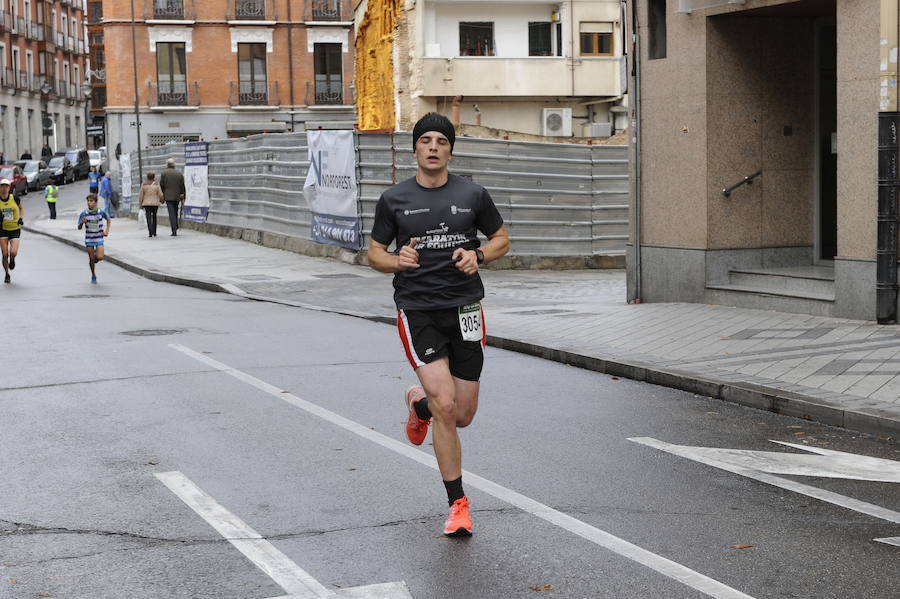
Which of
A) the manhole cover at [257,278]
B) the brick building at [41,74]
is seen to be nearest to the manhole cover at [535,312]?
the manhole cover at [257,278]

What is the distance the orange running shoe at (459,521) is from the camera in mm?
5820

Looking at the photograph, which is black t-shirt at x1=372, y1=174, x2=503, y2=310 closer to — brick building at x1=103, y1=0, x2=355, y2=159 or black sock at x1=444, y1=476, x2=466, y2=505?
black sock at x1=444, y1=476, x2=466, y2=505

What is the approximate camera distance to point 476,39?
46062 mm

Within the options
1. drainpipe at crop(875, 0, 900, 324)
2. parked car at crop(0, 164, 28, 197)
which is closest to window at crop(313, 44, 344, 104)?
parked car at crop(0, 164, 28, 197)

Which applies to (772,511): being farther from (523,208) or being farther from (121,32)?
(121,32)

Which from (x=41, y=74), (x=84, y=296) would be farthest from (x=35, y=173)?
(x=84, y=296)

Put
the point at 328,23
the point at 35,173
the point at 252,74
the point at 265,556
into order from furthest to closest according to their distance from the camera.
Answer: the point at 35,173 → the point at 328,23 → the point at 252,74 → the point at 265,556

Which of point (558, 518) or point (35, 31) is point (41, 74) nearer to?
point (35, 31)

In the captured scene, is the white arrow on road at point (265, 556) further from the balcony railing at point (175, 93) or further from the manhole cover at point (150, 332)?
the balcony railing at point (175, 93)

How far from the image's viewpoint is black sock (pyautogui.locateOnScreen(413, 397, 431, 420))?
6246 mm

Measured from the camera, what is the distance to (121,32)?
63156 mm

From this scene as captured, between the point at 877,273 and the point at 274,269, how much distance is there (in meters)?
12.7

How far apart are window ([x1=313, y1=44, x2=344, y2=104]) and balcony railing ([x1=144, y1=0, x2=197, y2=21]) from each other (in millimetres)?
6544

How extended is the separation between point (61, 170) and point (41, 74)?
687 inches
